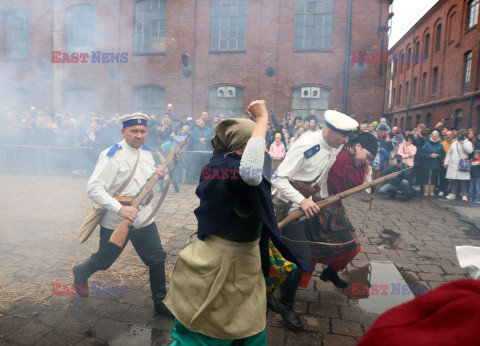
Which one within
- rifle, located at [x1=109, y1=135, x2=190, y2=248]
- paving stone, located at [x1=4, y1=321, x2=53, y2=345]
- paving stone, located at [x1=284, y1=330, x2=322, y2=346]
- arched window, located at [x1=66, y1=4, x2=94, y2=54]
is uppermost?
arched window, located at [x1=66, y1=4, x2=94, y2=54]

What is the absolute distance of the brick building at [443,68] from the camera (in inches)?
755

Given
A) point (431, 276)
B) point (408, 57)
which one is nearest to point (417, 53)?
point (408, 57)

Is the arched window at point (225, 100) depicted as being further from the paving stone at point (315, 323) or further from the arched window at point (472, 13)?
the arched window at point (472, 13)

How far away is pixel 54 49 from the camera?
9062 millimetres

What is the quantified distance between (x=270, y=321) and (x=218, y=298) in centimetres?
151

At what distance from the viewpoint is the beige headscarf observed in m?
2.08

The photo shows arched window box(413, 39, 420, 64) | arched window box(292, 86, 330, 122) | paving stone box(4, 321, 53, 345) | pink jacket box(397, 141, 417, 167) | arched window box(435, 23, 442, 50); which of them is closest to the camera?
paving stone box(4, 321, 53, 345)

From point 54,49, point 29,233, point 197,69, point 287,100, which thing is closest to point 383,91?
point 287,100

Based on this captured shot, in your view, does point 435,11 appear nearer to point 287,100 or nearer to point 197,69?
point 287,100

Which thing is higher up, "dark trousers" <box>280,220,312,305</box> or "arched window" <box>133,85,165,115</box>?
"arched window" <box>133,85,165,115</box>

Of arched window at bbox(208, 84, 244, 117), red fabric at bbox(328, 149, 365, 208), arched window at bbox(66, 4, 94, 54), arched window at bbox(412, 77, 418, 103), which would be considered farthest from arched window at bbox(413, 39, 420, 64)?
red fabric at bbox(328, 149, 365, 208)

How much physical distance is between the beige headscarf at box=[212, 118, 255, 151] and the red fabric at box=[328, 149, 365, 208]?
1.74 metres

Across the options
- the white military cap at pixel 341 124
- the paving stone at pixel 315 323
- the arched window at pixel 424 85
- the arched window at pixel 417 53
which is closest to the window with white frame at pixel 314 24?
the white military cap at pixel 341 124

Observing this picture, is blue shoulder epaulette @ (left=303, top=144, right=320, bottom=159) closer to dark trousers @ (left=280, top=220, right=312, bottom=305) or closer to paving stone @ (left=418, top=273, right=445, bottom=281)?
dark trousers @ (left=280, top=220, right=312, bottom=305)
